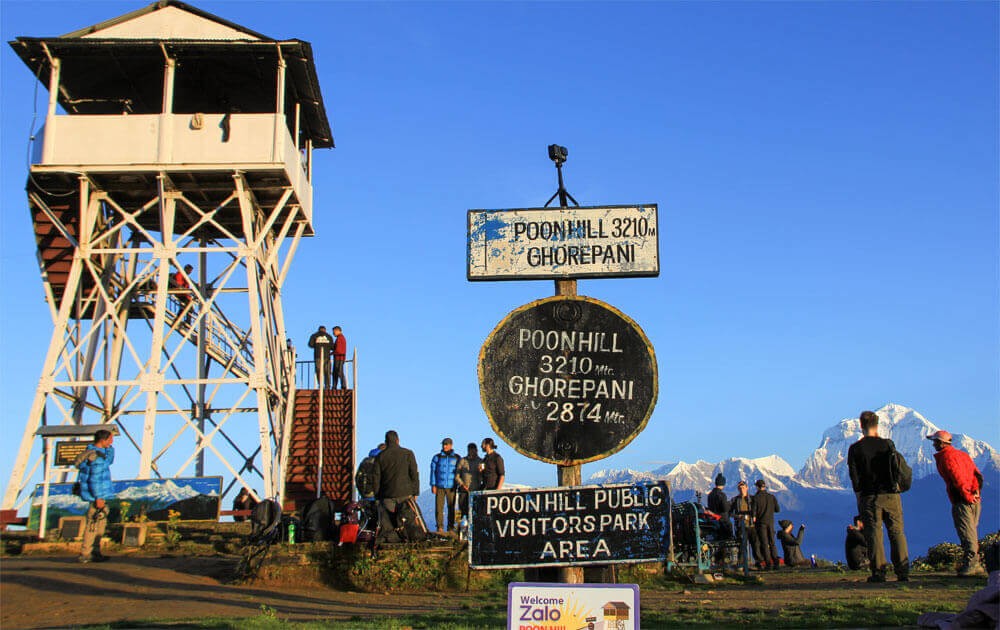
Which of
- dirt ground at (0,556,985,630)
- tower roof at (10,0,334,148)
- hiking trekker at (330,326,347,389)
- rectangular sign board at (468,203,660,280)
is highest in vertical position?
tower roof at (10,0,334,148)

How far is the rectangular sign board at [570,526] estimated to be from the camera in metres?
5.00

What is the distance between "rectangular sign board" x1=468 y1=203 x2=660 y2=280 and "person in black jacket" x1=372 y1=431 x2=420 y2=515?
7.43 metres

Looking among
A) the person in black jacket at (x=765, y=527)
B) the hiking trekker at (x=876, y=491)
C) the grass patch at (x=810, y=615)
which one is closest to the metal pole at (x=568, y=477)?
the grass patch at (x=810, y=615)

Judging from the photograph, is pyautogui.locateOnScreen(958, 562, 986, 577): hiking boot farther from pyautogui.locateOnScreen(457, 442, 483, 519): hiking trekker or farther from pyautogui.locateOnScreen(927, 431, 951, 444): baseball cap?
pyautogui.locateOnScreen(457, 442, 483, 519): hiking trekker

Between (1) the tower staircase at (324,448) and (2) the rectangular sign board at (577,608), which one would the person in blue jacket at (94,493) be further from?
(2) the rectangular sign board at (577,608)

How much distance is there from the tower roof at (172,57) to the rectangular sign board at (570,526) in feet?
67.3

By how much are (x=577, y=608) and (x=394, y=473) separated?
8.33 meters

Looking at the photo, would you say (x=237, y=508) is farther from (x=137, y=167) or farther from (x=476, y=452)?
(x=137, y=167)

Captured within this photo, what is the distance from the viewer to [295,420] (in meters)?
26.0

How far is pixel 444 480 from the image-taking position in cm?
1739

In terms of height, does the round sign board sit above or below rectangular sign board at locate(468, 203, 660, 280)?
below

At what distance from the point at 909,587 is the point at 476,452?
9312mm

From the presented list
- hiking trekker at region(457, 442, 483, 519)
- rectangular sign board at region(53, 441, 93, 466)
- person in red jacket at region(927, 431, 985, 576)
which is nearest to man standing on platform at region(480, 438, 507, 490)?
hiking trekker at region(457, 442, 483, 519)

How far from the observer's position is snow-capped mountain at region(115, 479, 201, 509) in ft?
64.7
